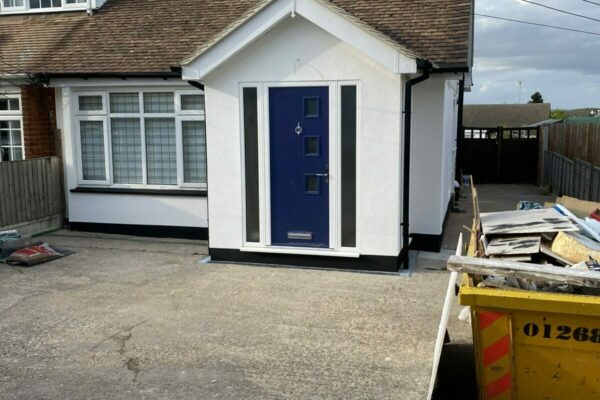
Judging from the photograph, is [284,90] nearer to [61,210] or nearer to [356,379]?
[356,379]

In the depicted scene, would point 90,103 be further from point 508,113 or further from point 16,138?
point 508,113

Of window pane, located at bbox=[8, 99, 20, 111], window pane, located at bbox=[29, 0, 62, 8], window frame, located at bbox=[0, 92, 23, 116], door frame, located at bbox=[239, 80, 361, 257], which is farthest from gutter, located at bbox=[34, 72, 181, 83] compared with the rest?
window pane, located at bbox=[29, 0, 62, 8]

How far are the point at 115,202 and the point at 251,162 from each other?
3640mm

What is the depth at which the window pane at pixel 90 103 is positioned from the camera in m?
10.6

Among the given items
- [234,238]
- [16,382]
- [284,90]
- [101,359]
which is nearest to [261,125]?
[284,90]

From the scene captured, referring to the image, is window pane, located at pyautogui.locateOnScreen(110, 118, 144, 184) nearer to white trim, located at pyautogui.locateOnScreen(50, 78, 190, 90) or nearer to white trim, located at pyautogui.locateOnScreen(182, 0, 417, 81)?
white trim, located at pyautogui.locateOnScreen(50, 78, 190, 90)

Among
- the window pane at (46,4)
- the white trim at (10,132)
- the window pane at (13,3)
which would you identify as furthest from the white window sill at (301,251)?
the window pane at (13,3)

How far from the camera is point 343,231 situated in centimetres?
→ 791

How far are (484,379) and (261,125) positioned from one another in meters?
5.04

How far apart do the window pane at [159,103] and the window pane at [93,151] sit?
3.40ft

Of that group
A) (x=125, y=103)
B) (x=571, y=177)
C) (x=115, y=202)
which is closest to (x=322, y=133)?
(x=125, y=103)

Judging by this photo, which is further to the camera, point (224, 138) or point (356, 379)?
point (224, 138)

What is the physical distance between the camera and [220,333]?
571cm

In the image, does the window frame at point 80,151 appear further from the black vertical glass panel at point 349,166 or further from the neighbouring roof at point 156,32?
the black vertical glass panel at point 349,166
